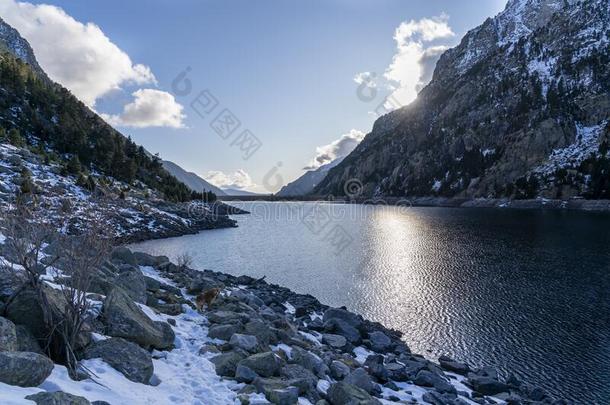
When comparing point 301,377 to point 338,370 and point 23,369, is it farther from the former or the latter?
point 23,369

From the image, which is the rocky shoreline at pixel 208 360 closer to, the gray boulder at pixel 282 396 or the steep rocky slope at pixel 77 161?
the gray boulder at pixel 282 396

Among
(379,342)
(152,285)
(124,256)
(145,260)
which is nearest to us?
(152,285)

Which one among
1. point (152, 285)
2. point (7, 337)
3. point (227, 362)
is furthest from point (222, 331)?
point (7, 337)

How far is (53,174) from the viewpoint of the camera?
6675cm

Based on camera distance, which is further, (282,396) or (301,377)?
(301,377)

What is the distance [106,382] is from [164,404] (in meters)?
1.38

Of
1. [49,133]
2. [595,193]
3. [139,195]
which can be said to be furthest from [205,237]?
[595,193]

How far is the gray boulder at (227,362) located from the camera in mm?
11536

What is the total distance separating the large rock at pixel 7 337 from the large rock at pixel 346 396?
8265mm

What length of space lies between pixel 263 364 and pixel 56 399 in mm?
6380

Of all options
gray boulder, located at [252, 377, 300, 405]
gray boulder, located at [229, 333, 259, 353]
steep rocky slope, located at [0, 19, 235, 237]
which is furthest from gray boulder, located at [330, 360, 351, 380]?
steep rocky slope, located at [0, 19, 235, 237]

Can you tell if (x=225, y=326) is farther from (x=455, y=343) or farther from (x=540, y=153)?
(x=540, y=153)

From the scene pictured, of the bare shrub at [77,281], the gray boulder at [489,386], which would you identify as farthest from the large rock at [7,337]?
the gray boulder at [489,386]

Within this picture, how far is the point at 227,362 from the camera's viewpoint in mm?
11836
